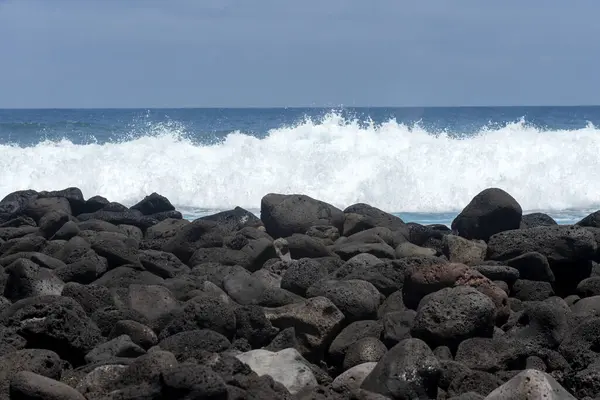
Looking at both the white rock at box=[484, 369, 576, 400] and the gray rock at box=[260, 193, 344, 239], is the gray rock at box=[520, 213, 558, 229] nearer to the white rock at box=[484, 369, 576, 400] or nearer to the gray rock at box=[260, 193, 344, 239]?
the gray rock at box=[260, 193, 344, 239]

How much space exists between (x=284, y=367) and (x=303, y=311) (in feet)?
3.23

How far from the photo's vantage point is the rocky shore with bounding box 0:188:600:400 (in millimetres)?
4734

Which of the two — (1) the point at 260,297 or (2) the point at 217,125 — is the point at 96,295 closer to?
(1) the point at 260,297

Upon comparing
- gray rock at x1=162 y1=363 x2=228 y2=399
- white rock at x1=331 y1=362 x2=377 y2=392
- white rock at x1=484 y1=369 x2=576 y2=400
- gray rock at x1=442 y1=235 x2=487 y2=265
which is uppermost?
white rock at x1=484 y1=369 x2=576 y2=400

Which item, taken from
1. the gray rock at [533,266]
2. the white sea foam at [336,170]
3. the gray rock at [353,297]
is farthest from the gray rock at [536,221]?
the white sea foam at [336,170]

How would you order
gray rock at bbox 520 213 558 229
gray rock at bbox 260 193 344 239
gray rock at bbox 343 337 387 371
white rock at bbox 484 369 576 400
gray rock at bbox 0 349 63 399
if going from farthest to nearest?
gray rock at bbox 520 213 558 229 < gray rock at bbox 260 193 344 239 < gray rock at bbox 343 337 387 371 < gray rock at bbox 0 349 63 399 < white rock at bbox 484 369 576 400

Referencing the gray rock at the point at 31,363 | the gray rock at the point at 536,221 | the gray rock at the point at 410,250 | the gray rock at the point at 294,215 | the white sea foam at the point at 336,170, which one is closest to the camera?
the gray rock at the point at 31,363

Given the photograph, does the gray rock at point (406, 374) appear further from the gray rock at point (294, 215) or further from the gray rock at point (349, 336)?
the gray rock at point (294, 215)

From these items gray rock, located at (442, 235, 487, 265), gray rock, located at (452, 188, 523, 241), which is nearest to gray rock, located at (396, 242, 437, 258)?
gray rock, located at (442, 235, 487, 265)

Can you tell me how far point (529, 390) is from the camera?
422 centimetres

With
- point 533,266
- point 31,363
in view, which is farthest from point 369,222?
point 31,363

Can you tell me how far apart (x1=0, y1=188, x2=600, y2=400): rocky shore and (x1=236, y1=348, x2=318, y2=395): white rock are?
10 millimetres

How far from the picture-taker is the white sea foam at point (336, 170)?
1636 cm

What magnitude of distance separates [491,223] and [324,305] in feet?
10.2
